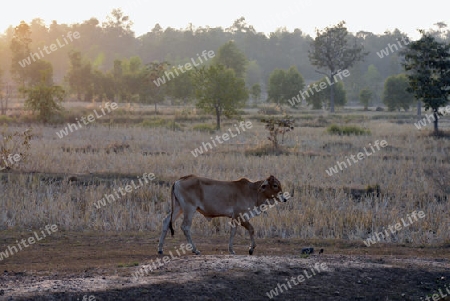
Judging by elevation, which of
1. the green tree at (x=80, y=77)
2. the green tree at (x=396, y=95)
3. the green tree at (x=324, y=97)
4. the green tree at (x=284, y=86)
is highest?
the green tree at (x=80, y=77)

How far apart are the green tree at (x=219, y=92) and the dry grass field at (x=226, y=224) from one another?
11517mm

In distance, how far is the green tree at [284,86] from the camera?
75062 millimetres

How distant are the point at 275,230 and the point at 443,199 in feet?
21.4

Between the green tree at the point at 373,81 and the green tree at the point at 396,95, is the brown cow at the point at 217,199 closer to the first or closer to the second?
the green tree at the point at 396,95

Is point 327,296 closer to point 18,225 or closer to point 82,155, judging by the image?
point 18,225

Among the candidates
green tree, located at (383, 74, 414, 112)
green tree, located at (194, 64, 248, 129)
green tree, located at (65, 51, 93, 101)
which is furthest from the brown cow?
green tree, located at (65, 51, 93, 101)

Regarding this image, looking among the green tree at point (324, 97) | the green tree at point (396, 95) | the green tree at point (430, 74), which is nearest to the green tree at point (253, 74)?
the green tree at point (324, 97)

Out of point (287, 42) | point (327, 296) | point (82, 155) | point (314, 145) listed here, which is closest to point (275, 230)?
point (327, 296)

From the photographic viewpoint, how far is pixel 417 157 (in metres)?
25.0

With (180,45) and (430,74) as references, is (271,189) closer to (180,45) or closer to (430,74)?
(430,74)

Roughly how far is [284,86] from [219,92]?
118ft

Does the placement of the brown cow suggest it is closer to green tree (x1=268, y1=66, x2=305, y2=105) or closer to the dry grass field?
the dry grass field

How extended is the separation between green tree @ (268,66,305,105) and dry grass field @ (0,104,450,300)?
4548 cm

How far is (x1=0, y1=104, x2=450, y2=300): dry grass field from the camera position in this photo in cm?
810
